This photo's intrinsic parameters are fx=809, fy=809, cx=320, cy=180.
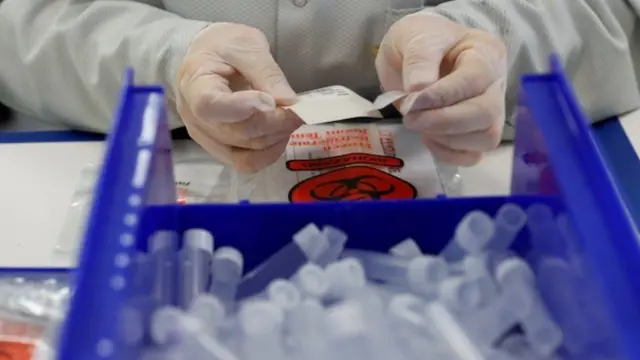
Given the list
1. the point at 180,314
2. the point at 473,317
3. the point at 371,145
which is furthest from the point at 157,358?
the point at 371,145

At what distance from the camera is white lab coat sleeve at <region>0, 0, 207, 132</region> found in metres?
0.59

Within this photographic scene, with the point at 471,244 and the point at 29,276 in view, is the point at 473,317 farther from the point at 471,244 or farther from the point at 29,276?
the point at 29,276

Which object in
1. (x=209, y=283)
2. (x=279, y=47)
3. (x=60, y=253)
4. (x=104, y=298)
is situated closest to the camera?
(x=104, y=298)

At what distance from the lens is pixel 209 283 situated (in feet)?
1.30

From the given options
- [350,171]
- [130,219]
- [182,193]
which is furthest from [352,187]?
[130,219]

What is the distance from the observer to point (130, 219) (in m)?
0.33

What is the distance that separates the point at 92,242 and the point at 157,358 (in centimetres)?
6

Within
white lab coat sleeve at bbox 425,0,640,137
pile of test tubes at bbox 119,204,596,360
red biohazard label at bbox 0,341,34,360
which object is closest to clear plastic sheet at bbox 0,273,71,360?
red biohazard label at bbox 0,341,34,360

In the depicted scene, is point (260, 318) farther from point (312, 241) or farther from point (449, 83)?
point (449, 83)

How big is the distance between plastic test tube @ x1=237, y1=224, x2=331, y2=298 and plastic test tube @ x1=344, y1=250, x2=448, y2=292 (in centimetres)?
3

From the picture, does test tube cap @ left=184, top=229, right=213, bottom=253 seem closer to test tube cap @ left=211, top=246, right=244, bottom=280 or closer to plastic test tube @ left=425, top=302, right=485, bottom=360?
test tube cap @ left=211, top=246, right=244, bottom=280

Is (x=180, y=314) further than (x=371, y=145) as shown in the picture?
No

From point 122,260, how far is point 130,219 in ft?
0.09

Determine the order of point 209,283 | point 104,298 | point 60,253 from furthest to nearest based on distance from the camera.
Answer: point 60,253
point 209,283
point 104,298
